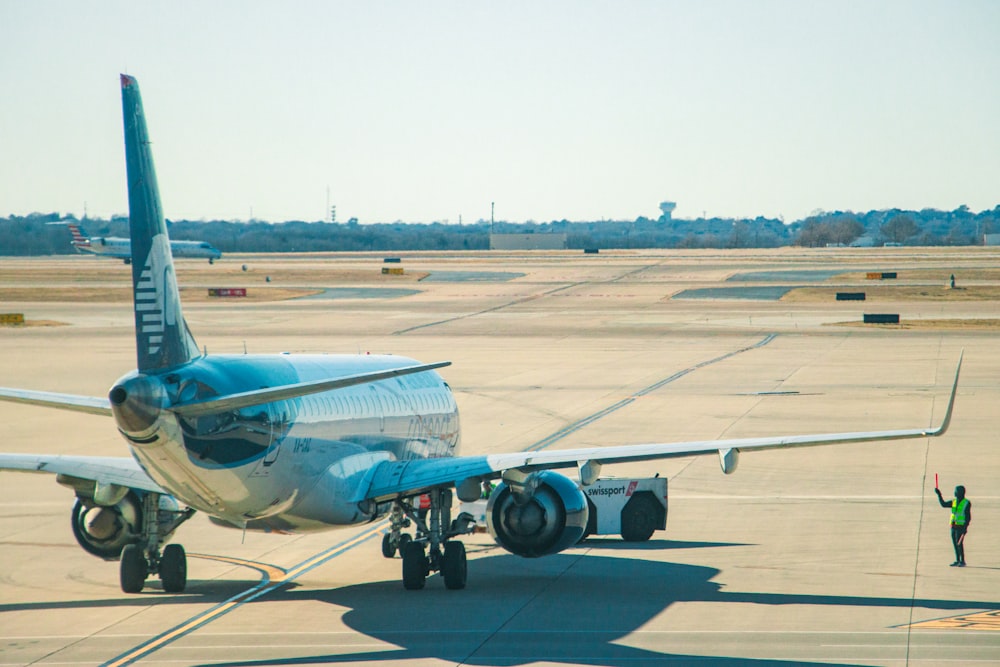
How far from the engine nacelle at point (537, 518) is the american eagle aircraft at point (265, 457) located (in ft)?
0.08

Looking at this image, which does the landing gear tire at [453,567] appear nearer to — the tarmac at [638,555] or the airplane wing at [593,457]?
the tarmac at [638,555]

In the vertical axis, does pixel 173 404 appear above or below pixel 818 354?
above

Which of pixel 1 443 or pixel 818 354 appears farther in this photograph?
pixel 818 354

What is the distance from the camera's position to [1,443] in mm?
47031

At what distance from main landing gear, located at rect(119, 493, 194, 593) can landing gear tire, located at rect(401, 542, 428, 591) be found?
438 cm

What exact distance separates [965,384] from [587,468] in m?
43.3

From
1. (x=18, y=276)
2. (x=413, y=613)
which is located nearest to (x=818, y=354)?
(x=413, y=613)

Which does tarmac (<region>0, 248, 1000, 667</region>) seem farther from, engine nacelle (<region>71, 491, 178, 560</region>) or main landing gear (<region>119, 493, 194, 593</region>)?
engine nacelle (<region>71, 491, 178, 560</region>)

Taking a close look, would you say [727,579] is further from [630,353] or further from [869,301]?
[869,301]

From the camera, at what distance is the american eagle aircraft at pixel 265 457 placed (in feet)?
67.8

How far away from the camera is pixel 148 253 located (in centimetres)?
2152

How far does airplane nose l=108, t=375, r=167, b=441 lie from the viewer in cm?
1980

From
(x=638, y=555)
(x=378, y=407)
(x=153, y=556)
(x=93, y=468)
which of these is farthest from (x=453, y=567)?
(x=93, y=468)

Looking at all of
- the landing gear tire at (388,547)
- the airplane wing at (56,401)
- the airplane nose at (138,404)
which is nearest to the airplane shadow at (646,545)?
the landing gear tire at (388,547)
